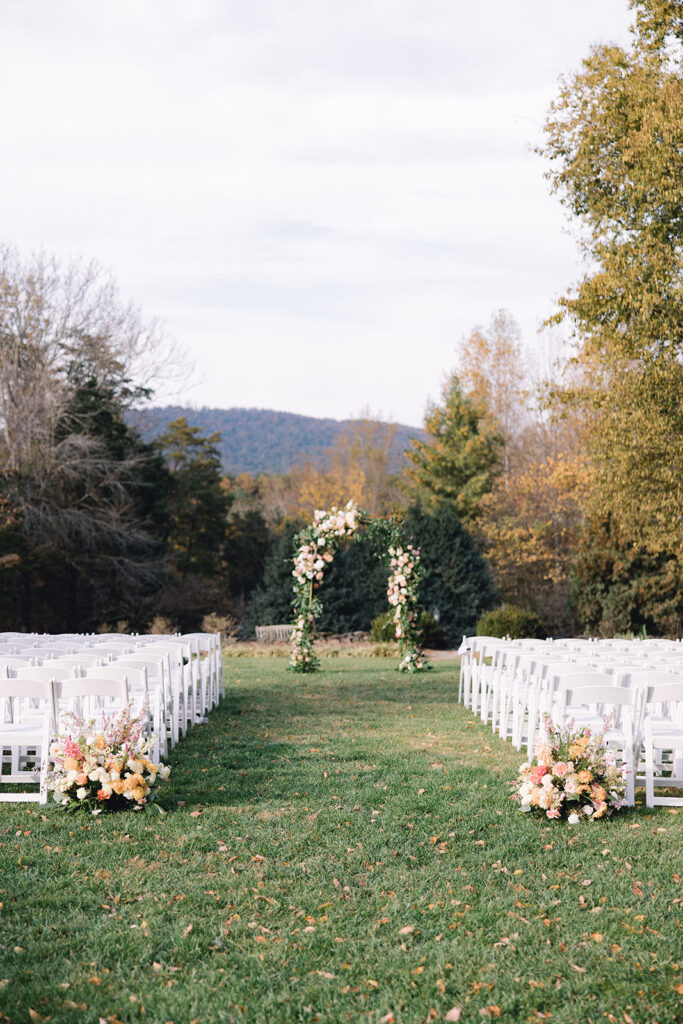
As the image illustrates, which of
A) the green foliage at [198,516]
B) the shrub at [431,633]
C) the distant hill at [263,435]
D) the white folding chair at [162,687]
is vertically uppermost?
the distant hill at [263,435]

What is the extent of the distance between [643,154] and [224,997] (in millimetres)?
15293

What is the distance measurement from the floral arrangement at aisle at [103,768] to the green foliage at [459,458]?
92.3ft

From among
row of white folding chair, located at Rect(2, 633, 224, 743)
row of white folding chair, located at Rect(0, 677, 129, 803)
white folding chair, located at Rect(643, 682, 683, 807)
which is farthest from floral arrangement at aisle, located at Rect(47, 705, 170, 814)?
white folding chair, located at Rect(643, 682, 683, 807)

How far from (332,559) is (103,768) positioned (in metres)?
10.3

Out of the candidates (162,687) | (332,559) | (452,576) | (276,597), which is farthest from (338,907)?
(276,597)

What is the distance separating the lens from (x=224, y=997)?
3654 mm

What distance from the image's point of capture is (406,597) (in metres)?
16.7

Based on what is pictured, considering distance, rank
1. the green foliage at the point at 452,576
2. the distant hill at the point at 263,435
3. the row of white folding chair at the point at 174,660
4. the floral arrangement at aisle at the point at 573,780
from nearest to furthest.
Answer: the floral arrangement at aisle at the point at 573,780, the row of white folding chair at the point at 174,660, the green foliage at the point at 452,576, the distant hill at the point at 263,435

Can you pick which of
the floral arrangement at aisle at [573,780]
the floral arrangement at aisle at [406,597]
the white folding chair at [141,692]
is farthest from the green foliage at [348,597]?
the floral arrangement at aisle at [573,780]

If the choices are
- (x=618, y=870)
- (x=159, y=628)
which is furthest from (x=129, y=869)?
(x=159, y=628)

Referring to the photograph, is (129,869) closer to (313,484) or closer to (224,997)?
(224,997)

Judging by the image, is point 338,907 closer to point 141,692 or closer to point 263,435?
point 141,692

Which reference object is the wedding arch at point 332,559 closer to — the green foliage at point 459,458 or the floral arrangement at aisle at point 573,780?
the floral arrangement at aisle at point 573,780

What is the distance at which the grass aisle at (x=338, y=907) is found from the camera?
3637 mm
